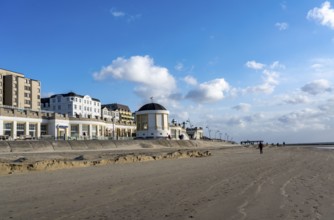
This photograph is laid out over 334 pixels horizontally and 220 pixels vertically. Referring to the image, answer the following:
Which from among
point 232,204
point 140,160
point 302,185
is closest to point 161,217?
point 232,204

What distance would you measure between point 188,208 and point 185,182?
599 cm

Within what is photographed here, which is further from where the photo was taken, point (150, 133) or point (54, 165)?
point (150, 133)

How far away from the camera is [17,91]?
133125 mm

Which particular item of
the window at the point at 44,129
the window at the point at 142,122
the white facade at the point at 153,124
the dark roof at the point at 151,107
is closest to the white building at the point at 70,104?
the window at the point at 142,122

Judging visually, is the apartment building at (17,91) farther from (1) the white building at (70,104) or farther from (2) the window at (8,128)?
(2) the window at (8,128)

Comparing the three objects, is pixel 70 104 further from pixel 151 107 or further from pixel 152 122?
pixel 152 122

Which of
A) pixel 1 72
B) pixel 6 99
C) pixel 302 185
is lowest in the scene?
pixel 302 185

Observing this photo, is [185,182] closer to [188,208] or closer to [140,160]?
[188,208]

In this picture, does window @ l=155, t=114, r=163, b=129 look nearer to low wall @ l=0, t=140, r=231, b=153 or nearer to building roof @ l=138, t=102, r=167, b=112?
building roof @ l=138, t=102, r=167, b=112

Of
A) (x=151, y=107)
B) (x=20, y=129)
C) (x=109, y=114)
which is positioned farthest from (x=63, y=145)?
A: (x=109, y=114)

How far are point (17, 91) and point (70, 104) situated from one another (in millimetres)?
21179

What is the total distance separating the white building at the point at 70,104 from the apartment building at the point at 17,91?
36.6 feet

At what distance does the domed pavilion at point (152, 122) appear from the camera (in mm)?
107381

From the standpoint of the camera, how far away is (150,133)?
10719 centimetres
